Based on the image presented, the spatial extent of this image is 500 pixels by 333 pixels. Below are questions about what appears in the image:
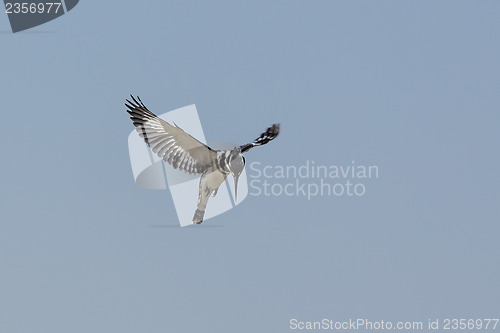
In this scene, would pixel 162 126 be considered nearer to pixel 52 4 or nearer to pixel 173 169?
pixel 173 169

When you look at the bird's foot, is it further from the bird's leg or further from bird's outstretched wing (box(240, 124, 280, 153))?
bird's outstretched wing (box(240, 124, 280, 153))

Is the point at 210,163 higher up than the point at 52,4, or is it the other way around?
the point at 52,4

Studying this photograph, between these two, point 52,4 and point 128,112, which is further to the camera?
point 52,4

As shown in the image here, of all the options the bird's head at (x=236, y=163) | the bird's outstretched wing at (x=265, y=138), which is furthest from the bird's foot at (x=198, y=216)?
the bird's outstretched wing at (x=265, y=138)

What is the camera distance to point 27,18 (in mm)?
13883

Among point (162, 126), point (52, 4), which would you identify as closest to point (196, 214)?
point (162, 126)

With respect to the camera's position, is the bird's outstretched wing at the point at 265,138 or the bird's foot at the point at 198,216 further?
the bird's foot at the point at 198,216

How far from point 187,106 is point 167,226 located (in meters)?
1.74

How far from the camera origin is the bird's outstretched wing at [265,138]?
1265 cm

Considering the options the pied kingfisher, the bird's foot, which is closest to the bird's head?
the pied kingfisher

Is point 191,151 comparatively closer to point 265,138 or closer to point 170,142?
point 170,142

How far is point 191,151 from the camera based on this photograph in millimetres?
12797

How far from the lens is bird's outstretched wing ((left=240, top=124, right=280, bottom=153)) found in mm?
12647

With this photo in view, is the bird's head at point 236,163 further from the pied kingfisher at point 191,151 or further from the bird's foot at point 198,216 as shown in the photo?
the bird's foot at point 198,216
